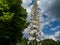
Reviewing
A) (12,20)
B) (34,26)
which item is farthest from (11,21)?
(34,26)

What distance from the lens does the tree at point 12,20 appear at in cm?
5425

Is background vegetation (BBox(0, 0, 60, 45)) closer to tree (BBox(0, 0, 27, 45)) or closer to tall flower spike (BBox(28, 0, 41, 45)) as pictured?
tree (BBox(0, 0, 27, 45))

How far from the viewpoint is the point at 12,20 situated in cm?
5762

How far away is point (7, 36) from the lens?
5531cm

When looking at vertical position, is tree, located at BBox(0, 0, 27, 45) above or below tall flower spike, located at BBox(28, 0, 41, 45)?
above

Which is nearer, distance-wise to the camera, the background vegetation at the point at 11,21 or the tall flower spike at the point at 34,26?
the tall flower spike at the point at 34,26

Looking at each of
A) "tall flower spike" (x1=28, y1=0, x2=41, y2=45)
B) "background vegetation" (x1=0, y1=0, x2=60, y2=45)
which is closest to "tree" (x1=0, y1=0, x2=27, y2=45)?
"background vegetation" (x1=0, y1=0, x2=60, y2=45)

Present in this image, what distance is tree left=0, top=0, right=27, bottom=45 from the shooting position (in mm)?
54250

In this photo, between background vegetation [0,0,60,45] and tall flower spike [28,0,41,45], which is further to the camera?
background vegetation [0,0,60,45]

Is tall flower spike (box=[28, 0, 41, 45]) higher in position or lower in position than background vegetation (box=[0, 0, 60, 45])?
lower

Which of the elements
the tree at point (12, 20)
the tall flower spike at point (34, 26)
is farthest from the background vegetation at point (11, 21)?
the tall flower spike at point (34, 26)

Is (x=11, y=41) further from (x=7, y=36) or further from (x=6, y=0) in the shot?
(x=6, y=0)

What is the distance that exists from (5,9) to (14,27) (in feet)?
16.4

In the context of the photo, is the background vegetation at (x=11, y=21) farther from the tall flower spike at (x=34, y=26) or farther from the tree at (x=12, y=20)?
the tall flower spike at (x=34, y=26)
